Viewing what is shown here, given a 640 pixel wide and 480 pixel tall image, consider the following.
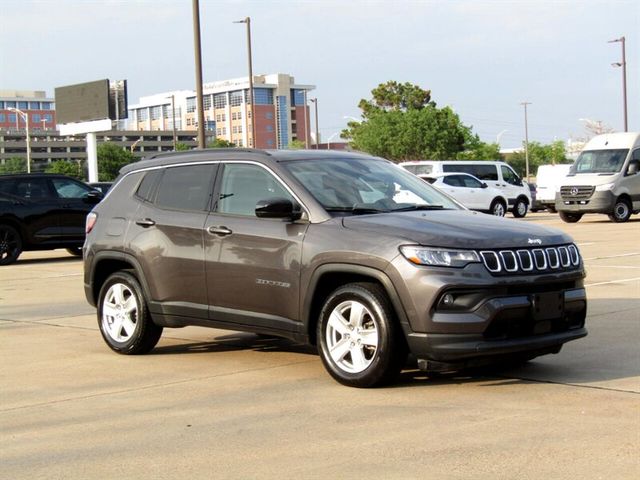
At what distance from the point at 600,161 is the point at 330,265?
26.1m

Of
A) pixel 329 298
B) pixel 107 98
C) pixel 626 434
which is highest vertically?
pixel 107 98

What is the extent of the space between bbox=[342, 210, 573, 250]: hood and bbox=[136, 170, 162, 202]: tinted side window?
2174 millimetres

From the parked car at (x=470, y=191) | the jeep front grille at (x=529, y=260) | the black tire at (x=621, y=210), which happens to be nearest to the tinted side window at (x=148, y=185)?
the jeep front grille at (x=529, y=260)

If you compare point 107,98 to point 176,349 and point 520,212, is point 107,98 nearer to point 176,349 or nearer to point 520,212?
point 520,212

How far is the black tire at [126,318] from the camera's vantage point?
855 centimetres

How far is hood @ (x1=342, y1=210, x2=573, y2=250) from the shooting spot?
6676mm

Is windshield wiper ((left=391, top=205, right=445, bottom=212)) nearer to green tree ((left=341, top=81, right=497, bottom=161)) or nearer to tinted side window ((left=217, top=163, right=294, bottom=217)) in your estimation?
tinted side window ((left=217, top=163, right=294, bottom=217))

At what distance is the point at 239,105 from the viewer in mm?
195875

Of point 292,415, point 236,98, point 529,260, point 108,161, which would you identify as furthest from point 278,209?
point 236,98

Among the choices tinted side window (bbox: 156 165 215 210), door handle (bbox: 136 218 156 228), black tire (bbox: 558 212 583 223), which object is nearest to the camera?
tinted side window (bbox: 156 165 215 210)

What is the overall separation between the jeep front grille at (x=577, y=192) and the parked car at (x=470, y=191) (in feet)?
13.7

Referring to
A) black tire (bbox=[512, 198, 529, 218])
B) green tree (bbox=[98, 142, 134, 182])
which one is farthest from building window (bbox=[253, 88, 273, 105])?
black tire (bbox=[512, 198, 529, 218])

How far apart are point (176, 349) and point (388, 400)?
300cm

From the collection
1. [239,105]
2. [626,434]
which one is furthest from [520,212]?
[239,105]
